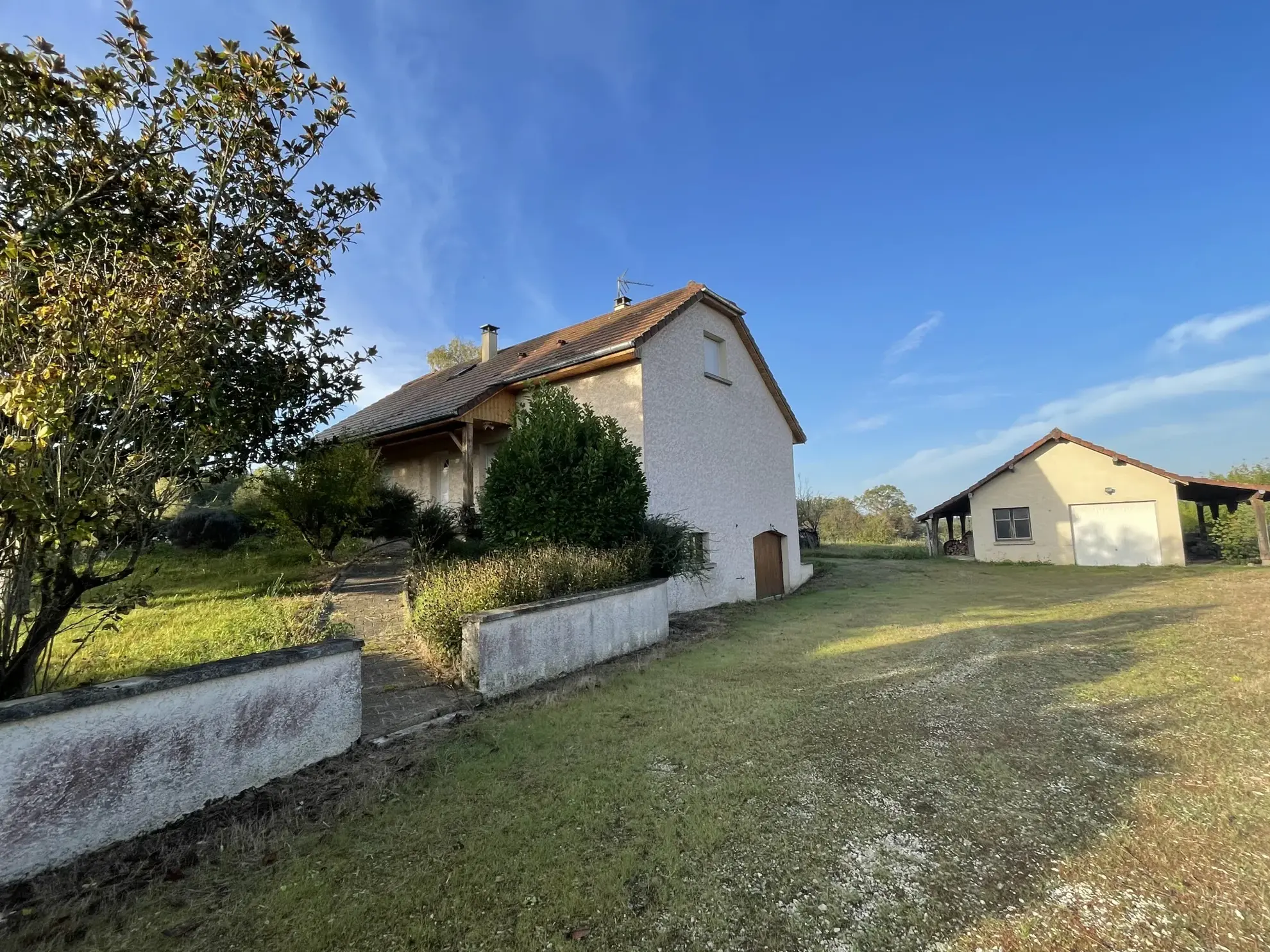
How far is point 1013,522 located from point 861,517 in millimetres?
21246

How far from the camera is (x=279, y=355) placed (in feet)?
16.8

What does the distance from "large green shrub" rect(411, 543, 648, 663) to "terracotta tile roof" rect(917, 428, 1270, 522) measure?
2138cm

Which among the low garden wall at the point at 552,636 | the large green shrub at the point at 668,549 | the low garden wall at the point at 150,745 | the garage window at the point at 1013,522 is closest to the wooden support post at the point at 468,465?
the large green shrub at the point at 668,549

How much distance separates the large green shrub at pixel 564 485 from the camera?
30.0 feet

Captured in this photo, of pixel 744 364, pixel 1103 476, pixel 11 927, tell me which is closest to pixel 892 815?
pixel 11 927

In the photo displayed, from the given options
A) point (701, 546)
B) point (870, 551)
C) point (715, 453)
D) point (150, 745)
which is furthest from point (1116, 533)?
point (150, 745)

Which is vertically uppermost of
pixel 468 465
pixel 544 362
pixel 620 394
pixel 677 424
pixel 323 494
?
pixel 544 362

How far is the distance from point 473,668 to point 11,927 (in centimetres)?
344

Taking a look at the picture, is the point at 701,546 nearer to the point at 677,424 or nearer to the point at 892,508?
the point at 677,424

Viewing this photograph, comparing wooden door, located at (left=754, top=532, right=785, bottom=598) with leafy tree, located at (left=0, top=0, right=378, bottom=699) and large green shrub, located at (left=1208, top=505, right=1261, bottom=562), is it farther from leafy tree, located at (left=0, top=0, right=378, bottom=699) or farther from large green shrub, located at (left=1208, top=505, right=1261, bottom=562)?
large green shrub, located at (left=1208, top=505, right=1261, bottom=562)

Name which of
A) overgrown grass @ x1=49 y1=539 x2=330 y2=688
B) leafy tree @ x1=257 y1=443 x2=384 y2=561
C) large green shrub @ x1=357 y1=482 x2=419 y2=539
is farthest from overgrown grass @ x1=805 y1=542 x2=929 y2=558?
overgrown grass @ x1=49 y1=539 x2=330 y2=688

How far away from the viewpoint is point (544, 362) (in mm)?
13211

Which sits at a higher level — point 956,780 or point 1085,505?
point 1085,505

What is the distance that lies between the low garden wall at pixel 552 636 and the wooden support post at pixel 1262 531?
22.0m
